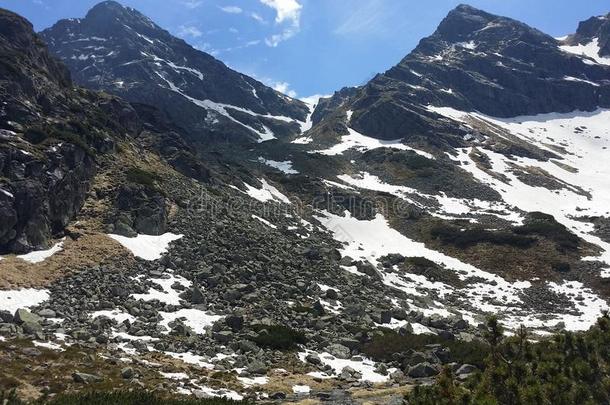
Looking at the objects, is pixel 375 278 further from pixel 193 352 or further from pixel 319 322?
pixel 193 352

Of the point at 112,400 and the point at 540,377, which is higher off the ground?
the point at 540,377

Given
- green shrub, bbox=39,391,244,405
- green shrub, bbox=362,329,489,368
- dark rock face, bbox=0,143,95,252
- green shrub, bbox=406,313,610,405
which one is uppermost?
dark rock face, bbox=0,143,95,252

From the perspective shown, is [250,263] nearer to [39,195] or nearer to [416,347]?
[416,347]

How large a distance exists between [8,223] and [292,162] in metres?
81.7

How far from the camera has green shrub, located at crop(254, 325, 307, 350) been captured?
26.9m

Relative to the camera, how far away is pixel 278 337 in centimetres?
2744

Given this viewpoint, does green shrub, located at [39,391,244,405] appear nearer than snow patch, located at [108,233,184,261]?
Yes

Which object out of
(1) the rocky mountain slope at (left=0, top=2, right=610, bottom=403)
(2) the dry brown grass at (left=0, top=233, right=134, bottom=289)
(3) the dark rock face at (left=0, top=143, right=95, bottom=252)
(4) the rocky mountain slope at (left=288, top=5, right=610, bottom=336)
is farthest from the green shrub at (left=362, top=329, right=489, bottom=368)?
(3) the dark rock face at (left=0, top=143, right=95, bottom=252)

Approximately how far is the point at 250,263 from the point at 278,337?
1340cm

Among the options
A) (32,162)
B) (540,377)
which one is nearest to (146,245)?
(32,162)

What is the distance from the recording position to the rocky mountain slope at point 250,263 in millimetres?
23172

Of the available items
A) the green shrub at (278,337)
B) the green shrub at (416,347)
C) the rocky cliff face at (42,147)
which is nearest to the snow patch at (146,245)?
the rocky cliff face at (42,147)

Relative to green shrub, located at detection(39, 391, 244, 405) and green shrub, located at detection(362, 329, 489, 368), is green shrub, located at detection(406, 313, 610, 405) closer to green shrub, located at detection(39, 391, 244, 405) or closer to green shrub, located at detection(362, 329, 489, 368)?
green shrub, located at detection(39, 391, 244, 405)

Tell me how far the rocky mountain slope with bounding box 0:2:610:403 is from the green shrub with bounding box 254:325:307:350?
5.0 inches
